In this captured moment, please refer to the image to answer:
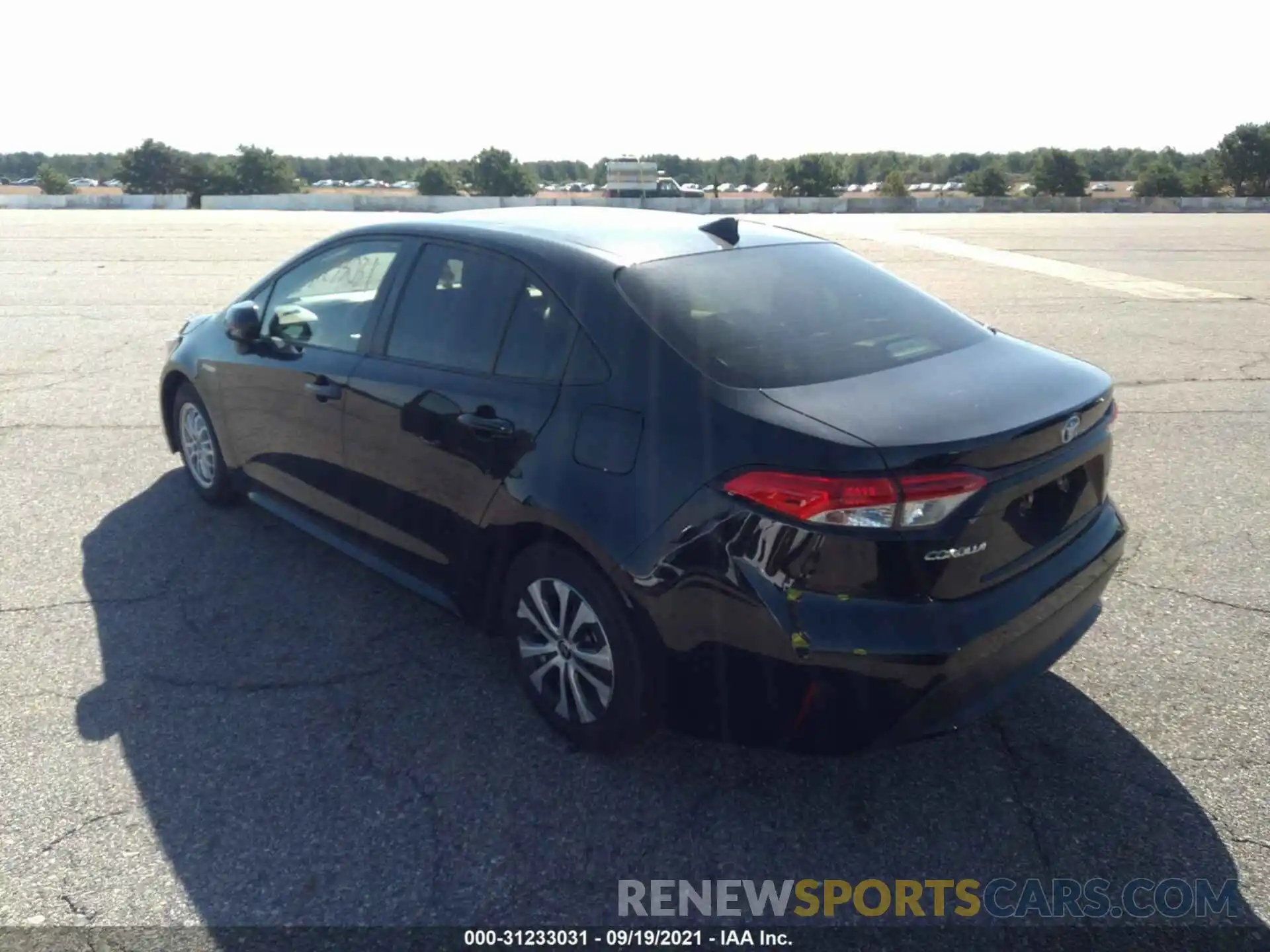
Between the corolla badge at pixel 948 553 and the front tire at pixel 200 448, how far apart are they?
3.92 metres

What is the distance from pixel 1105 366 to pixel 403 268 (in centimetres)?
718

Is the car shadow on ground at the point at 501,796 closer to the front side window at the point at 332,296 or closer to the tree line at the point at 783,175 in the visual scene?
the front side window at the point at 332,296

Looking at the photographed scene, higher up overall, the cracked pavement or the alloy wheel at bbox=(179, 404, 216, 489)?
the alloy wheel at bbox=(179, 404, 216, 489)

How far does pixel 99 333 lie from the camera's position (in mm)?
10758

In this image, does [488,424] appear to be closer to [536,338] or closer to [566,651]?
[536,338]

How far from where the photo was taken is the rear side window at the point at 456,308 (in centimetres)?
362

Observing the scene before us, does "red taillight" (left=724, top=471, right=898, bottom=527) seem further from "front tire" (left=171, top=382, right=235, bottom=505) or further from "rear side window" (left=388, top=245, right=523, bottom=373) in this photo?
"front tire" (left=171, top=382, right=235, bottom=505)

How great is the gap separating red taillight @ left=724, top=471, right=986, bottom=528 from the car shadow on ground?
2.89ft

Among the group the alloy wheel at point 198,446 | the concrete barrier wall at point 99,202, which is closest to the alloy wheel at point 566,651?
the alloy wheel at point 198,446

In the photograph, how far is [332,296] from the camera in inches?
182

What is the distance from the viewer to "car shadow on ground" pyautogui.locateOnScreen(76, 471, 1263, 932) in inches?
110

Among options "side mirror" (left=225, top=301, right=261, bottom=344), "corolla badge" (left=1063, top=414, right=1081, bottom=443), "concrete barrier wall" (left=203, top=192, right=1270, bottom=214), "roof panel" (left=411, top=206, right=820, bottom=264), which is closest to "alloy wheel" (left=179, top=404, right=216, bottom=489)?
"side mirror" (left=225, top=301, right=261, bottom=344)

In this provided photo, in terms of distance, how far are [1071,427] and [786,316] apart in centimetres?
95

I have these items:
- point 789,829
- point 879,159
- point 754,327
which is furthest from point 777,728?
point 879,159
